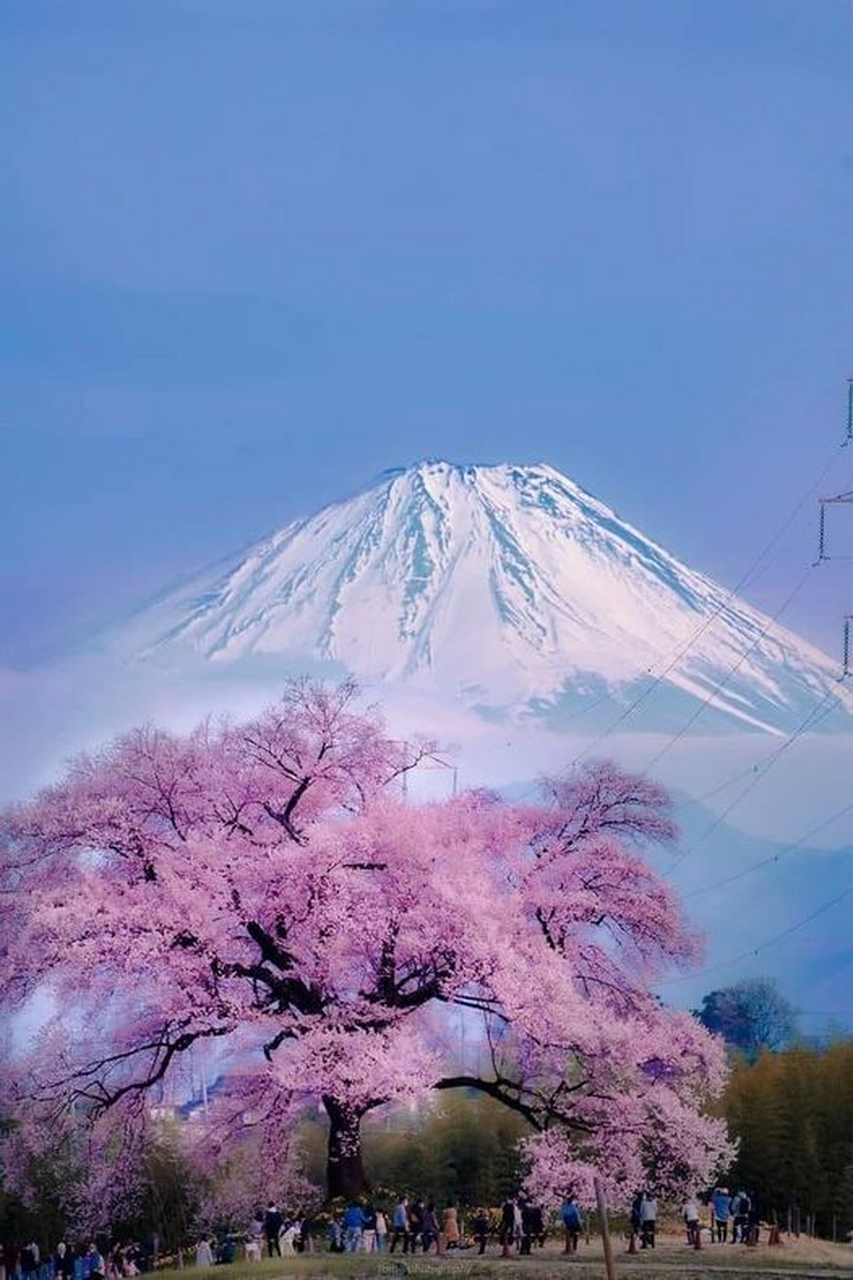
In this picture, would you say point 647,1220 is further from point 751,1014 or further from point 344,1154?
point 751,1014

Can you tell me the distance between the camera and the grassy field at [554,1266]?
24109mm

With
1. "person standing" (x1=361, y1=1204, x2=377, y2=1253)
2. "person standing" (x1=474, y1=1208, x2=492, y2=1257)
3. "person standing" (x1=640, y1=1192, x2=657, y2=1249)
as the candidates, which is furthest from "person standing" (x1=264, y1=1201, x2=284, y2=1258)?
"person standing" (x1=640, y1=1192, x2=657, y2=1249)

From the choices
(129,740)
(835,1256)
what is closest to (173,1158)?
(129,740)

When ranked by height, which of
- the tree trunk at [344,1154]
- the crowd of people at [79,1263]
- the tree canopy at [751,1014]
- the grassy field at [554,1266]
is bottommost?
the grassy field at [554,1266]

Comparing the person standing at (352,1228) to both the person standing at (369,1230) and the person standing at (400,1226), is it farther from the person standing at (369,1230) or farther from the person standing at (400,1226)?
the person standing at (400,1226)

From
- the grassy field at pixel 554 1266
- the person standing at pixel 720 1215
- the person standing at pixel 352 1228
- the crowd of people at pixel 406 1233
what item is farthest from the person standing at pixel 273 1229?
the person standing at pixel 720 1215

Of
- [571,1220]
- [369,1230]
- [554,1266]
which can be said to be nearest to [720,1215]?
[571,1220]

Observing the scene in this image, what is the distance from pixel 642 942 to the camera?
1198 inches

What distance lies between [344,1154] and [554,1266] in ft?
13.4

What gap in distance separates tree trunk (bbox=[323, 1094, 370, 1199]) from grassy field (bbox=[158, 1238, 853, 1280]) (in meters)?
2.17

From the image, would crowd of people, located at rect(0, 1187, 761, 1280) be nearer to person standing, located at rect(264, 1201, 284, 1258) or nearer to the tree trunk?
person standing, located at rect(264, 1201, 284, 1258)

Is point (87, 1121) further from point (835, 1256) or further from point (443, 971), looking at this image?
point (835, 1256)

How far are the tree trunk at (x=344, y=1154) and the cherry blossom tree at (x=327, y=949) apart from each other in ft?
0.16

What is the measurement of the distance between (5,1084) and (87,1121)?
4.11ft
